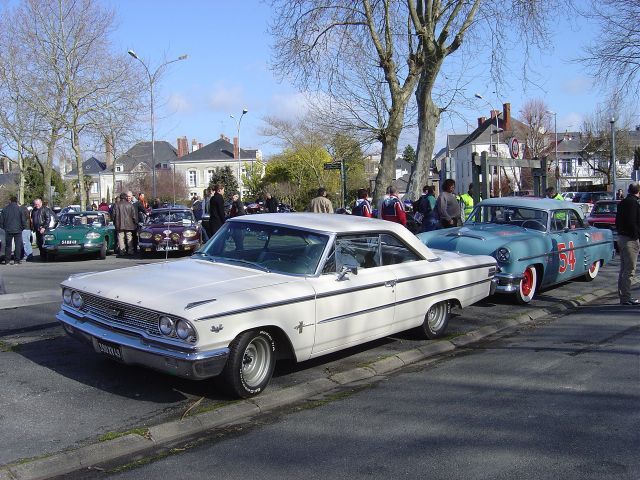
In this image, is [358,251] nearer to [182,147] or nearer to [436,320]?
[436,320]

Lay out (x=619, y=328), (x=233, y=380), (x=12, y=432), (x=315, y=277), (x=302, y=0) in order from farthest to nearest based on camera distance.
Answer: (x=302, y=0)
(x=619, y=328)
(x=315, y=277)
(x=233, y=380)
(x=12, y=432)

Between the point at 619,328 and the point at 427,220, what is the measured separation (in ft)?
17.5

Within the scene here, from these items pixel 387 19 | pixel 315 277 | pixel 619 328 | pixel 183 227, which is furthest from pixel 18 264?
pixel 619 328

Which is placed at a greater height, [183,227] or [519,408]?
[183,227]

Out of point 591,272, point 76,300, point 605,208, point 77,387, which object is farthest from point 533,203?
point 605,208

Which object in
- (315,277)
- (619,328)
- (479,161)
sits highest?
(479,161)

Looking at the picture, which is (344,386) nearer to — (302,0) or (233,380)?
(233,380)

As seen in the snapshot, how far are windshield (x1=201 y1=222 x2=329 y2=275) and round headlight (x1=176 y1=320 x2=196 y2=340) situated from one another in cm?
132

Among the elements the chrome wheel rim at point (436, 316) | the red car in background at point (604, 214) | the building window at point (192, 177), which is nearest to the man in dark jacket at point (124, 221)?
the chrome wheel rim at point (436, 316)

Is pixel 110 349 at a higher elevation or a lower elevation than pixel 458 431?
higher

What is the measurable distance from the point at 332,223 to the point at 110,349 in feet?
8.46

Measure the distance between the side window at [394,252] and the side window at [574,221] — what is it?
17.7 feet

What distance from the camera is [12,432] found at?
449 cm

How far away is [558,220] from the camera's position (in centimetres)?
1098
